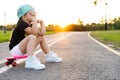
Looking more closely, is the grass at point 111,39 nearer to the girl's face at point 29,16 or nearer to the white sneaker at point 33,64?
the girl's face at point 29,16

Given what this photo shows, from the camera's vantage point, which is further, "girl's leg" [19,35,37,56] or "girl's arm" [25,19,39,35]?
"girl's arm" [25,19,39,35]

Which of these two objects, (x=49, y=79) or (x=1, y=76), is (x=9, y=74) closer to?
(x=1, y=76)

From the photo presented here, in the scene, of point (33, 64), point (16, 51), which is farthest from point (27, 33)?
point (33, 64)

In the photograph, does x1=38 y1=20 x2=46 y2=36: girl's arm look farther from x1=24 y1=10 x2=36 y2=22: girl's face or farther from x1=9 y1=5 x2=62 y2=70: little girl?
x1=24 y1=10 x2=36 y2=22: girl's face

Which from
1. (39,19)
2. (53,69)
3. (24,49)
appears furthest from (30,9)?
(53,69)

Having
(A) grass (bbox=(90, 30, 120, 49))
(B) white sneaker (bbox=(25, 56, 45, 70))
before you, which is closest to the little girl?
(B) white sneaker (bbox=(25, 56, 45, 70))

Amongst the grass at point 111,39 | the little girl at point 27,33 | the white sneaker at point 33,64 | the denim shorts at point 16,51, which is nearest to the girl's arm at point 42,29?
the little girl at point 27,33

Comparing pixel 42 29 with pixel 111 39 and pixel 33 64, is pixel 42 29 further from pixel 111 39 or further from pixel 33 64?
pixel 111 39

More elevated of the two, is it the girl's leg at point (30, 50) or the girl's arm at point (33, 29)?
the girl's arm at point (33, 29)

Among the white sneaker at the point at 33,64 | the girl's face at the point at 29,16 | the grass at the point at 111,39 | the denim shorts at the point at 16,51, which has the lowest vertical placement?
the grass at the point at 111,39

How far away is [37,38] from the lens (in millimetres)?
7340

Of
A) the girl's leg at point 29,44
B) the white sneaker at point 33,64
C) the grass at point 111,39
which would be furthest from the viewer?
the grass at point 111,39

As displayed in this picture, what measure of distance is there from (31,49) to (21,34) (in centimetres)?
61

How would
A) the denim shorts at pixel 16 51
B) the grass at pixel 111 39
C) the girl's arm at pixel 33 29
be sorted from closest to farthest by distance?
the girl's arm at pixel 33 29 < the denim shorts at pixel 16 51 < the grass at pixel 111 39
